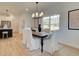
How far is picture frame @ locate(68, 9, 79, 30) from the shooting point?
8.08ft

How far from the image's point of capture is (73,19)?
260 centimetres

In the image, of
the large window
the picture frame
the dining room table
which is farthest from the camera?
the dining room table

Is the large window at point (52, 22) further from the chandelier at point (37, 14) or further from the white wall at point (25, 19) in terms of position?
the white wall at point (25, 19)

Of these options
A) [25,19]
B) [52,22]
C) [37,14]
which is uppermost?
[37,14]

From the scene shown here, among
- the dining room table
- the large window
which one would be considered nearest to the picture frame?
the large window

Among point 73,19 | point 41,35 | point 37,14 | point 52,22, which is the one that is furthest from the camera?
point 41,35

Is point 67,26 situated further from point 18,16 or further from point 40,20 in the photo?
point 18,16

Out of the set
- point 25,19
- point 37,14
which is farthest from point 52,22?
point 25,19

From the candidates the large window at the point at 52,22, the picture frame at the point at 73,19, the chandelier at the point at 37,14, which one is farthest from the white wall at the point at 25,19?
the picture frame at the point at 73,19

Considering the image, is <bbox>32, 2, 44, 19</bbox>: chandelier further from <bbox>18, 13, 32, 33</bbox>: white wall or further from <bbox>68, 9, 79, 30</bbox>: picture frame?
<bbox>68, 9, 79, 30</bbox>: picture frame

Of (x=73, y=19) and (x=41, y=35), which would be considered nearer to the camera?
(x=73, y=19)

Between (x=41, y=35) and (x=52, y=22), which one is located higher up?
(x=52, y=22)

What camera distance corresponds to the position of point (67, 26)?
8.95ft

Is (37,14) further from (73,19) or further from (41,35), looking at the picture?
(73,19)
